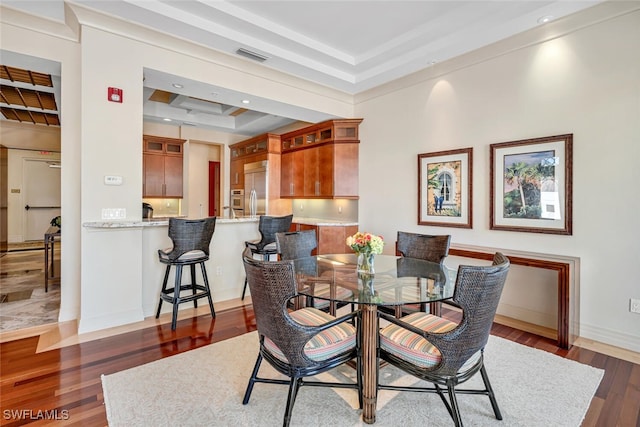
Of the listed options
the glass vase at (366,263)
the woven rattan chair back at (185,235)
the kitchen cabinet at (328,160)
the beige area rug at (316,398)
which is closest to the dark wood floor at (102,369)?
the beige area rug at (316,398)

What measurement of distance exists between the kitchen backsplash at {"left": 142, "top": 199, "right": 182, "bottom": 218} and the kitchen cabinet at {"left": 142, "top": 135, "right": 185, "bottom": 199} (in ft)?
1.32

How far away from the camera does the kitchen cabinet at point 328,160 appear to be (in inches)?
205

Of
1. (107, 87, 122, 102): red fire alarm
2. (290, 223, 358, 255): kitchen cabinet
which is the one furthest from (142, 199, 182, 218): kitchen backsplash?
(107, 87, 122, 102): red fire alarm

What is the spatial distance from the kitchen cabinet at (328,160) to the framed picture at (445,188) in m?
1.28

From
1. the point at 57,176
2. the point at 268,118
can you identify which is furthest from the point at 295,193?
the point at 57,176

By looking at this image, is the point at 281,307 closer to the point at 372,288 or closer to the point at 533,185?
the point at 372,288

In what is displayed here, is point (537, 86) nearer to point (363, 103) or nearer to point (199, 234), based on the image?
point (363, 103)

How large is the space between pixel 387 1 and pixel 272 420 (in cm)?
364

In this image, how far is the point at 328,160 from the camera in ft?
17.4

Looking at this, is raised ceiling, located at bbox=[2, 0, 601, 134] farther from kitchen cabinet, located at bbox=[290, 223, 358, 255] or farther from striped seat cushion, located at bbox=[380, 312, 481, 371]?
striped seat cushion, located at bbox=[380, 312, 481, 371]

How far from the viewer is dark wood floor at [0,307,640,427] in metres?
1.90

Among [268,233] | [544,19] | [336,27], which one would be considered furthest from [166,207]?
[544,19]

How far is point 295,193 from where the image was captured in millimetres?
6023

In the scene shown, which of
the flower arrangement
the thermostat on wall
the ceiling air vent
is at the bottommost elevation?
the flower arrangement
